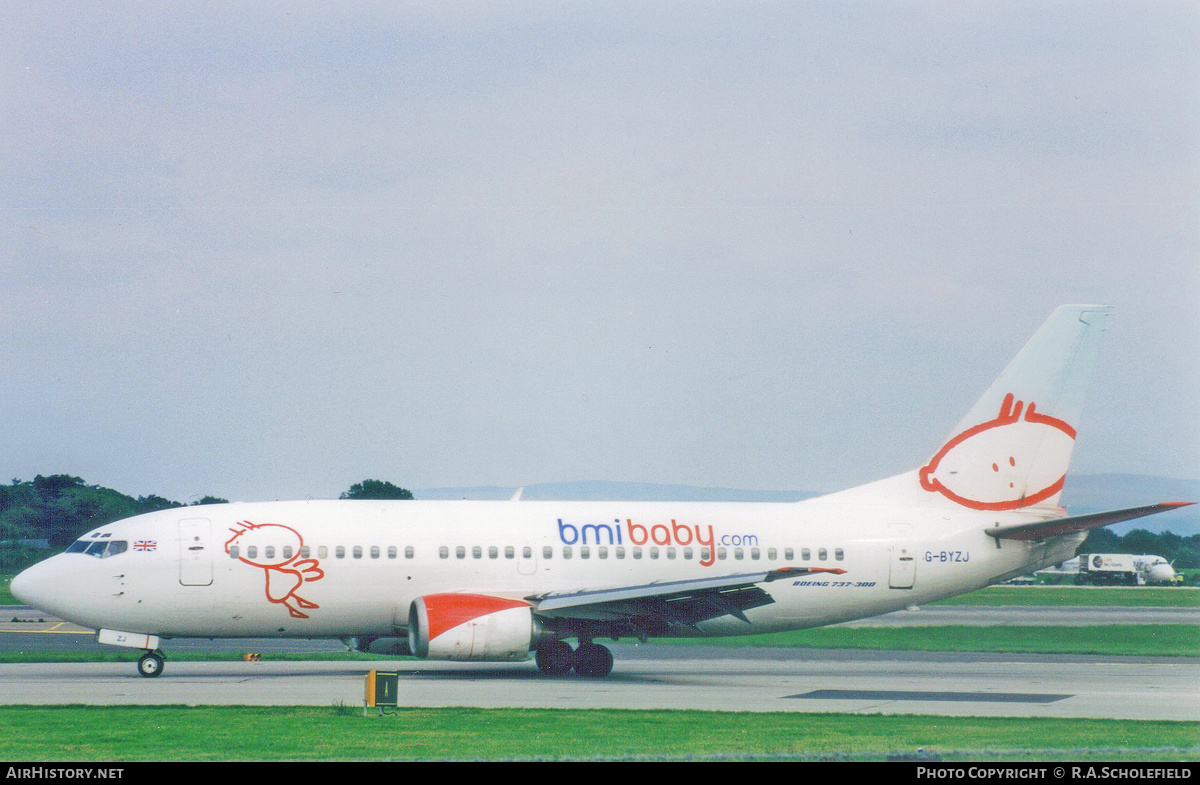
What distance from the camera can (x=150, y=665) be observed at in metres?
27.1

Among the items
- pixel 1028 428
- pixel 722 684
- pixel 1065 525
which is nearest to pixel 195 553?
pixel 722 684

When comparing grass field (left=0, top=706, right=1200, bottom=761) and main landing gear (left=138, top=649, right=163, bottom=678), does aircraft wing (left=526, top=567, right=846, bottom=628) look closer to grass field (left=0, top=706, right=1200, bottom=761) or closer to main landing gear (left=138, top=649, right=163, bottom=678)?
grass field (left=0, top=706, right=1200, bottom=761)

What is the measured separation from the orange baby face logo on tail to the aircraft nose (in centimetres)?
2003

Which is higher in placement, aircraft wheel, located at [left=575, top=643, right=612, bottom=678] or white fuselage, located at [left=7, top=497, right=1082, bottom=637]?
white fuselage, located at [left=7, top=497, right=1082, bottom=637]

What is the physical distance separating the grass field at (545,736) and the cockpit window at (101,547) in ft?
24.3

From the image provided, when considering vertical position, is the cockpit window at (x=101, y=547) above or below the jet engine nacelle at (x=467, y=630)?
above

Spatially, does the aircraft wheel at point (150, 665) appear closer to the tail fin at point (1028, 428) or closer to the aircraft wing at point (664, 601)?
the aircraft wing at point (664, 601)

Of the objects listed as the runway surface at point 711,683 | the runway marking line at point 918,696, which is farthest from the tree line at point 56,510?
the runway marking line at point 918,696

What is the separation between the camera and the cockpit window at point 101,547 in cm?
2733

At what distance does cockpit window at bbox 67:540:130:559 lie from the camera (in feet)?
89.7

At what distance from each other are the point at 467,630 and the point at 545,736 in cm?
954

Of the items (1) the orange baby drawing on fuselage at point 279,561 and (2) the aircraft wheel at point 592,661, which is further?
(2) the aircraft wheel at point 592,661

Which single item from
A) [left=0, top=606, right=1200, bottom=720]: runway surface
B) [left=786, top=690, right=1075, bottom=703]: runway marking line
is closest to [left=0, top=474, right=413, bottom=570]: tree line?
→ [left=0, top=606, right=1200, bottom=720]: runway surface

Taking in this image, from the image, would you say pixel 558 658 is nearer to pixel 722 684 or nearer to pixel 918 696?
pixel 722 684
